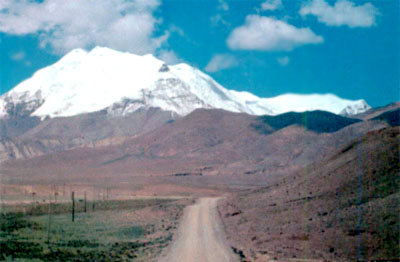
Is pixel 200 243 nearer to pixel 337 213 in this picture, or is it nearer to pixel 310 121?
pixel 337 213

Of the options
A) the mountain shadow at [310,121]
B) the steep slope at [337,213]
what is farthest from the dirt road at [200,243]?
the mountain shadow at [310,121]

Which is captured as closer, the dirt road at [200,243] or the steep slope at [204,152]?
the dirt road at [200,243]

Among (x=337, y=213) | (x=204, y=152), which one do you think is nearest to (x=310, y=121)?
(x=204, y=152)

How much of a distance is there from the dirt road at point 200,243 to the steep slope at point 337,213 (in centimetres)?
117

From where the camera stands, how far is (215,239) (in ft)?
115

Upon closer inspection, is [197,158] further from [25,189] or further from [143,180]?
[25,189]

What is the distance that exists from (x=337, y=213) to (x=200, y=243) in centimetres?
938

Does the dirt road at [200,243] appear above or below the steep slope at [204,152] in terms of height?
below

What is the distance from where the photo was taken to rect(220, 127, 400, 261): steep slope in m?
25.7

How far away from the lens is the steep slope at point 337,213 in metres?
25.7

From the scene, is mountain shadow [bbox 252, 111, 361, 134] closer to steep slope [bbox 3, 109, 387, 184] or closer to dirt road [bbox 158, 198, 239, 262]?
steep slope [bbox 3, 109, 387, 184]

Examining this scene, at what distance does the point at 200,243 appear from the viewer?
33500 millimetres

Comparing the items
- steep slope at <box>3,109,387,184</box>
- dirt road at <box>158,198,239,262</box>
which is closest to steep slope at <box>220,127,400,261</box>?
dirt road at <box>158,198,239,262</box>

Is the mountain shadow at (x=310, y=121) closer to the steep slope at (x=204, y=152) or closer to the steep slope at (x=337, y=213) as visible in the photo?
the steep slope at (x=204, y=152)
